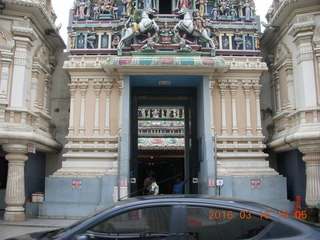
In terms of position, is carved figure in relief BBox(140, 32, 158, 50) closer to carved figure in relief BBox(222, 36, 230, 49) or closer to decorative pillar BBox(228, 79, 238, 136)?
carved figure in relief BBox(222, 36, 230, 49)

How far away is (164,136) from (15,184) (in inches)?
444

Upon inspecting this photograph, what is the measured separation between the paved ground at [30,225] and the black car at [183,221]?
284 inches

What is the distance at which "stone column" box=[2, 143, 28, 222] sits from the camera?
12156 millimetres

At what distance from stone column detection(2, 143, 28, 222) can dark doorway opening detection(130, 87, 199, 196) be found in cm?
398

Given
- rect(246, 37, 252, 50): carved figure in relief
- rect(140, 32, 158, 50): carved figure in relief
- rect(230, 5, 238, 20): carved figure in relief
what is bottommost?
rect(140, 32, 158, 50): carved figure in relief

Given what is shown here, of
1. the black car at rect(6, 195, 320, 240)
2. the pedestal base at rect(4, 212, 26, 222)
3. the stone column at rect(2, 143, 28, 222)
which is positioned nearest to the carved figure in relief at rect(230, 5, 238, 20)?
the stone column at rect(2, 143, 28, 222)

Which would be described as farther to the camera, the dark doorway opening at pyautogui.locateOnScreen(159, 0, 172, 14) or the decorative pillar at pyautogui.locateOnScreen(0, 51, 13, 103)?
the dark doorway opening at pyautogui.locateOnScreen(159, 0, 172, 14)

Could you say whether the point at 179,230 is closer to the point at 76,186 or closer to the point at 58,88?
the point at 76,186

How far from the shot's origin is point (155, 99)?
16.5m

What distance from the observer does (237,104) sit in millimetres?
14891

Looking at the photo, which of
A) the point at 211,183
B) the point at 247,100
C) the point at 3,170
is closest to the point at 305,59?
the point at 247,100

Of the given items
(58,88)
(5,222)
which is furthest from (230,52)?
(5,222)

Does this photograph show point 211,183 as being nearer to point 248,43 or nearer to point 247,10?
point 248,43

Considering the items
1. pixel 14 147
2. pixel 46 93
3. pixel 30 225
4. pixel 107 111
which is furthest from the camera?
pixel 46 93
